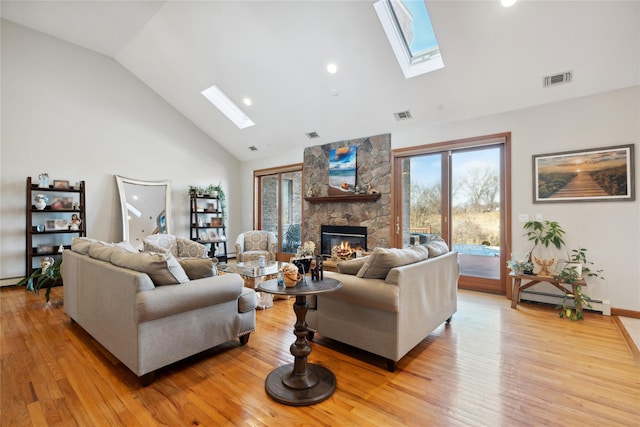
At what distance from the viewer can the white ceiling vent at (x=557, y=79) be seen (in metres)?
3.56

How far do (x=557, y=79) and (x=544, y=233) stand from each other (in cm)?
198

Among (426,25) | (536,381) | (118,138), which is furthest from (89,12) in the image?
(536,381)

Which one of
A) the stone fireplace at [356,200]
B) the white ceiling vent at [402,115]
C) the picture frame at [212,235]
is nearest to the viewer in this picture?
the white ceiling vent at [402,115]

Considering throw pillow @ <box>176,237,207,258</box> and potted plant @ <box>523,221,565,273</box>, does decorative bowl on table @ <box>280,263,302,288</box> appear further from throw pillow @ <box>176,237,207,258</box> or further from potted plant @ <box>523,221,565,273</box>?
throw pillow @ <box>176,237,207,258</box>

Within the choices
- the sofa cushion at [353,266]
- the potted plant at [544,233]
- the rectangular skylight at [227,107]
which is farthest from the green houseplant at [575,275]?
the rectangular skylight at [227,107]

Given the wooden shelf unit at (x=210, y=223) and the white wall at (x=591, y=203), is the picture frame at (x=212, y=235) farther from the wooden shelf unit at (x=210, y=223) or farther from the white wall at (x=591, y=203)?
the white wall at (x=591, y=203)

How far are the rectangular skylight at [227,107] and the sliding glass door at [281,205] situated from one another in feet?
4.51

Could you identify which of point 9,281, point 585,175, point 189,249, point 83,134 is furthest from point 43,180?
point 585,175

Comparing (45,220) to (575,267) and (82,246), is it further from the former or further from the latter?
(575,267)

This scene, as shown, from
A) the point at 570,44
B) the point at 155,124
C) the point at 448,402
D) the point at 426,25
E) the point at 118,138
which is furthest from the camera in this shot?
the point at 155,124

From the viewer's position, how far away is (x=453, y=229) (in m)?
4.84

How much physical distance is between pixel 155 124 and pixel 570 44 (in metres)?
7.28

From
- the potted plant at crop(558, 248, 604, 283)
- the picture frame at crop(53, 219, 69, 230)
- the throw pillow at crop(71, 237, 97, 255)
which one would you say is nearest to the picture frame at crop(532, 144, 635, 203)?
the potted plant at crop(558, 248, 604, 283)

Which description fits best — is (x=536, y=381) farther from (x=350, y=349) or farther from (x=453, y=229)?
(x=453, y=229)
